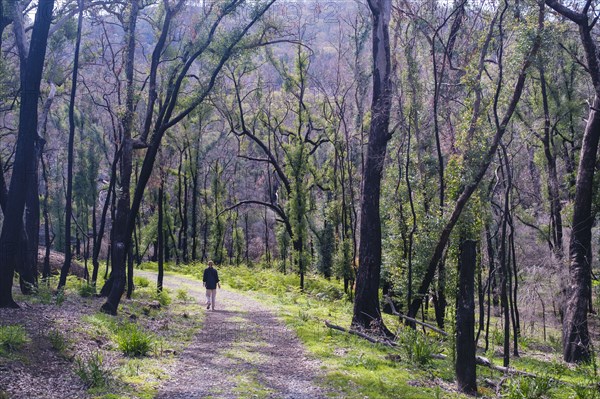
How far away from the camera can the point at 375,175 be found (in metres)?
13.6

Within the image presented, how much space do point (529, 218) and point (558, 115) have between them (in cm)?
714

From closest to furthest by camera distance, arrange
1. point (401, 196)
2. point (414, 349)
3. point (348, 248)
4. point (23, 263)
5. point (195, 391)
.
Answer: point (195, 391), point (414, 349), point (23, 263), point (401, 196), point (348, 248)

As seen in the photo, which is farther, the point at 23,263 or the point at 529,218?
the point at 529,218

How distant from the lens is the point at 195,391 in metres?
7.80

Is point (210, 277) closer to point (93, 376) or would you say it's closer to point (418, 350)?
point (418, 350)

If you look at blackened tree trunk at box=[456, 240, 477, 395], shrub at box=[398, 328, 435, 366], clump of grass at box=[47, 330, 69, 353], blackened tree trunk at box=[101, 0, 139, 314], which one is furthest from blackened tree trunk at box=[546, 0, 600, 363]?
clump of grass at box=[47, 330, 69, 353]

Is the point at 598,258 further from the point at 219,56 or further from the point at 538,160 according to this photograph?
the point at 219,56

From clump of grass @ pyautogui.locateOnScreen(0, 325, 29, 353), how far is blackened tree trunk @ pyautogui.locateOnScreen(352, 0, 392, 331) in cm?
767

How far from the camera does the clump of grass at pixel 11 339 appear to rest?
7.81 metres

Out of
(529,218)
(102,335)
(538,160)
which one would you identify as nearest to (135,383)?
(102,335)

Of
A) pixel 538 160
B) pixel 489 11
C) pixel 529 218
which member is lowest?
pixel 529 218

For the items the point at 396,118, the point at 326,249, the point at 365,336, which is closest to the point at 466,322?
the point at 365,336

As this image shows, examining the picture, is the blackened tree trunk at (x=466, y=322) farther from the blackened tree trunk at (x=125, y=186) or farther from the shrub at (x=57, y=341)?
the blackened tree trunk at (x=125, y=186)

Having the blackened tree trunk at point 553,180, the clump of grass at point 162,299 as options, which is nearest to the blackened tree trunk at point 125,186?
the clump of grass at point 162,299
